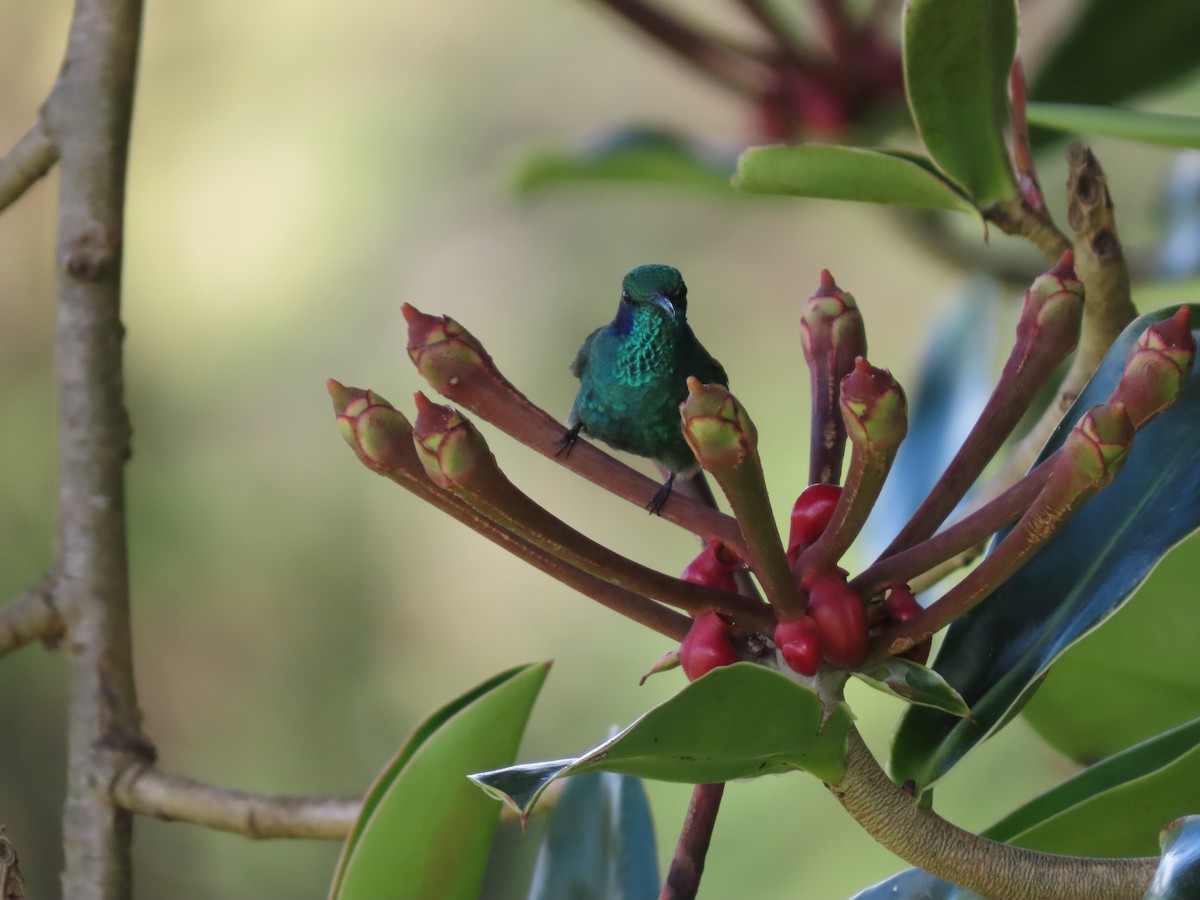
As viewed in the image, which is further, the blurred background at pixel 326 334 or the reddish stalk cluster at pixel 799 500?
the blurred background at pixel 326 334

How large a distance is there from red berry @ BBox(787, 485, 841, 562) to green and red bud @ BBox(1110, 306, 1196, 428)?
0.14 meters

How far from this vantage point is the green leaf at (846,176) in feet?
2.27

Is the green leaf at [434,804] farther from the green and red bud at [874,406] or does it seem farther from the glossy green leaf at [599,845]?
the green and red bud at [874,406]

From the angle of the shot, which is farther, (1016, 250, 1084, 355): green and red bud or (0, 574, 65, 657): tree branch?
(0, 574, 65, 657): tree branch

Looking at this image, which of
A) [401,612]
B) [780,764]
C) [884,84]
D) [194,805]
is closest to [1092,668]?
[780,764]

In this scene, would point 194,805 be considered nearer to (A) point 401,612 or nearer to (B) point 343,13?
(A) point 401,612

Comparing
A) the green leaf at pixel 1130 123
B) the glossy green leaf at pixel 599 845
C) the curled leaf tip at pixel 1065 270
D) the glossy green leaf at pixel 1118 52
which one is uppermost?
the glossy green leaf at pixel 1118 52

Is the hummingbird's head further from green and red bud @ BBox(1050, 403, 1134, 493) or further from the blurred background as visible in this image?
the blurred background

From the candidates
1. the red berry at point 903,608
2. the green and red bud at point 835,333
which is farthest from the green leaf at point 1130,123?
the red berry at point 903,608

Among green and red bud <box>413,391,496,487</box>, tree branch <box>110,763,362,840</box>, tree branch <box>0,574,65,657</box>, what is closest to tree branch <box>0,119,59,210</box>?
tree branch <box>0,574,65,657</box>

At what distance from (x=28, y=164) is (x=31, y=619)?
0.96 feet

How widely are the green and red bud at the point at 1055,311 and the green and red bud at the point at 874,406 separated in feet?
0.41

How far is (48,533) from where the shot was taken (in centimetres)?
294

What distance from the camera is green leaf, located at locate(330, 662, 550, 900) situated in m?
0.66
